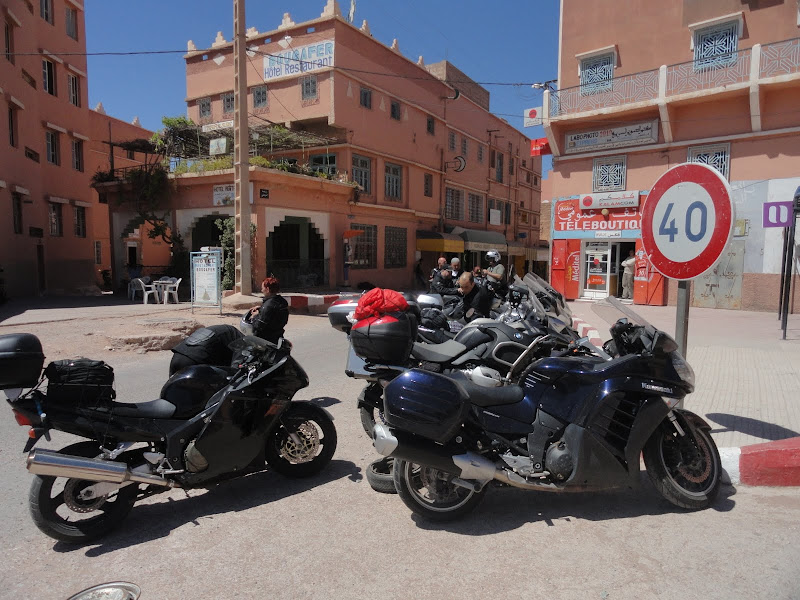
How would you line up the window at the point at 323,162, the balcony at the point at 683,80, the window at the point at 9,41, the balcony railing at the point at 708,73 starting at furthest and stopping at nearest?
the window at the point at 323,162 → the window at the point at 9,41 → the balcony railing at the point at 708,73 → the balcony at the point at 683,80

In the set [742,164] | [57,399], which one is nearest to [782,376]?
[57,399]

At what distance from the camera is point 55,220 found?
22.1m

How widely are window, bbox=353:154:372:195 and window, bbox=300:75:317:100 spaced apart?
3060 mm

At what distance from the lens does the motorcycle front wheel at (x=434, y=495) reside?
3.21 meters

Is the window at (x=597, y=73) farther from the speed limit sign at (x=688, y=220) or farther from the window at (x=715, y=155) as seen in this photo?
the speed limit sign at (x=688, y=220)

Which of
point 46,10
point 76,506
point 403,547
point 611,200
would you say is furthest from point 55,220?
point 403,547

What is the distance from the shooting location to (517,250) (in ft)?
119

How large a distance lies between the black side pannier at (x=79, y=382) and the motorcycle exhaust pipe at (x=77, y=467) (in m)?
0.31

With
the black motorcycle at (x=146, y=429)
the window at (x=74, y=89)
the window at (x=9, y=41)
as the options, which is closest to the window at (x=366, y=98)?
the window at (x=74, y=89)

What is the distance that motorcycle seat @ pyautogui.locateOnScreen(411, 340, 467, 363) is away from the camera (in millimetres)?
4266

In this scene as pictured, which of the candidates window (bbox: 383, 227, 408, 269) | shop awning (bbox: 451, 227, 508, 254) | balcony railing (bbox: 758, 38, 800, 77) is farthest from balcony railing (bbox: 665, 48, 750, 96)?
shop awning (bbox: 451, 227, 508, 254)

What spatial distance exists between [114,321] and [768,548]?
39.1 feet

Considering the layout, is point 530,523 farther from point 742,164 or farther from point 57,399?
point 742,164

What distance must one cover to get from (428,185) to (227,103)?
430 inches
